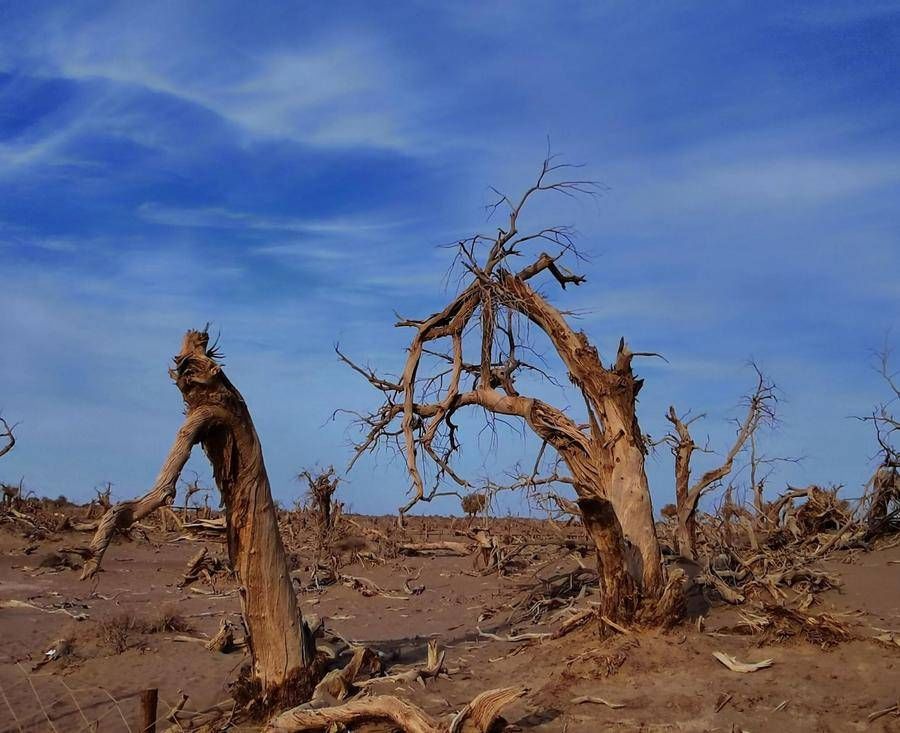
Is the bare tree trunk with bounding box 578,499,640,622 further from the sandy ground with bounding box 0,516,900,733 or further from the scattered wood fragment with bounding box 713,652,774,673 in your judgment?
the scattered wood fragment with bounding box 713,652,774,673

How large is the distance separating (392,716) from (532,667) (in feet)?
7.32

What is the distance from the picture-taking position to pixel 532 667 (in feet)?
28.0

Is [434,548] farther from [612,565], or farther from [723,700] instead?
[723,700]

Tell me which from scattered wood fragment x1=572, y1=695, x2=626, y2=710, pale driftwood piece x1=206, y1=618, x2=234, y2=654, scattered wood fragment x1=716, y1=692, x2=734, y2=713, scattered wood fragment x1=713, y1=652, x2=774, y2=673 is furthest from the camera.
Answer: pale driftwood piece x1=206, y1=618, x2=234, y2=654

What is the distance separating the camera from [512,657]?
362 inches

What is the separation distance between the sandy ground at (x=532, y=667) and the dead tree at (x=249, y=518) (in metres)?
0.99

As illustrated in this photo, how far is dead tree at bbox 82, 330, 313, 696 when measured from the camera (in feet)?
22.7

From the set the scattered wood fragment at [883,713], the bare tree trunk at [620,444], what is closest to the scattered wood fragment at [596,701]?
the bare tree trunk at [620,444]

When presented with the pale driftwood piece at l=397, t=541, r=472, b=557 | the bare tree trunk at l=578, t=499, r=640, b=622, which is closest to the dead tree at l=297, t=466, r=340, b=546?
the pale driftwood piece at l=397, t=541, r=472, b=557

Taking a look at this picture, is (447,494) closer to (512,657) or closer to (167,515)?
(512,657)

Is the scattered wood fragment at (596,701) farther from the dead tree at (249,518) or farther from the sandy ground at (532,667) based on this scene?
the dead tree at (249,518)

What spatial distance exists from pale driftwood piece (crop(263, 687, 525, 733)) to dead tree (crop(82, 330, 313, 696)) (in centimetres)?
63

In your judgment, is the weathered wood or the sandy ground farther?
the sandy ground

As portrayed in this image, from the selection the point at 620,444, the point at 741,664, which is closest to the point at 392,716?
the point at 741,664
